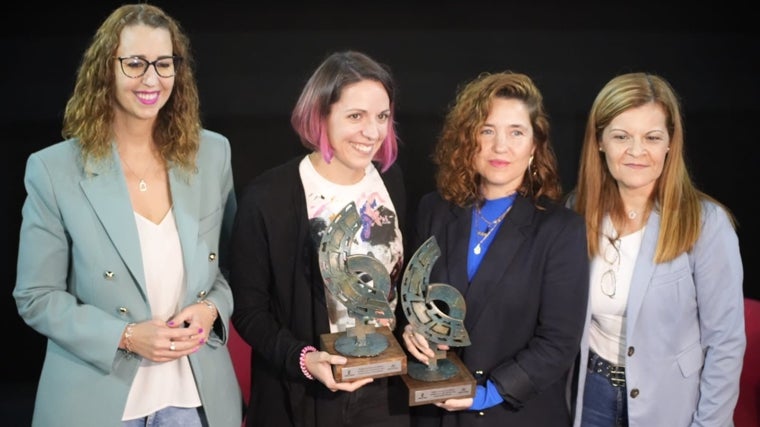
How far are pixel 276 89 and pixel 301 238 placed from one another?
1.29m

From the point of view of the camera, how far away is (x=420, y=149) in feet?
11.2

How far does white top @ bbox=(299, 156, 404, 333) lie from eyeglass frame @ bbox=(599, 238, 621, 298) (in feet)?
2.04

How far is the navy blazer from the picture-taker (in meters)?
2.12

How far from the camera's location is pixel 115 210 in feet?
6.53

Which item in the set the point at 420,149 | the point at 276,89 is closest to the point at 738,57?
the point at 420,149

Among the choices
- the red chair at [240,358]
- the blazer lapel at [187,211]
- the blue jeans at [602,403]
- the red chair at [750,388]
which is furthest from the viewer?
the red chair at [240,358]

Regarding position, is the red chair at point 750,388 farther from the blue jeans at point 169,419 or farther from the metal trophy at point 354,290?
the blue jeans at point 169,419

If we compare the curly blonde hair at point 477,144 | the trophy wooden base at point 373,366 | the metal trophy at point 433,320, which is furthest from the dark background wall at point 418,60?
the trophy wooden base at point 373,366

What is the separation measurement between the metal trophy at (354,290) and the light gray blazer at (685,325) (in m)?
0.75

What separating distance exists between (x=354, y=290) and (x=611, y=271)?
2.73 feet

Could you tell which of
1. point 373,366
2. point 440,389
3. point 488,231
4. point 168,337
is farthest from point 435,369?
point 168,337

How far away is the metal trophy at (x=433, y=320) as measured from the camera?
201cm

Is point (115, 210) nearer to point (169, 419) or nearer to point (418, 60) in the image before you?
point (169, 419)

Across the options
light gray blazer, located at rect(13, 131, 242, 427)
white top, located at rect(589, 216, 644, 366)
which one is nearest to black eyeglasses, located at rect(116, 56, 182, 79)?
light gray blazer, located at rect(13, 131, 242, 427)
